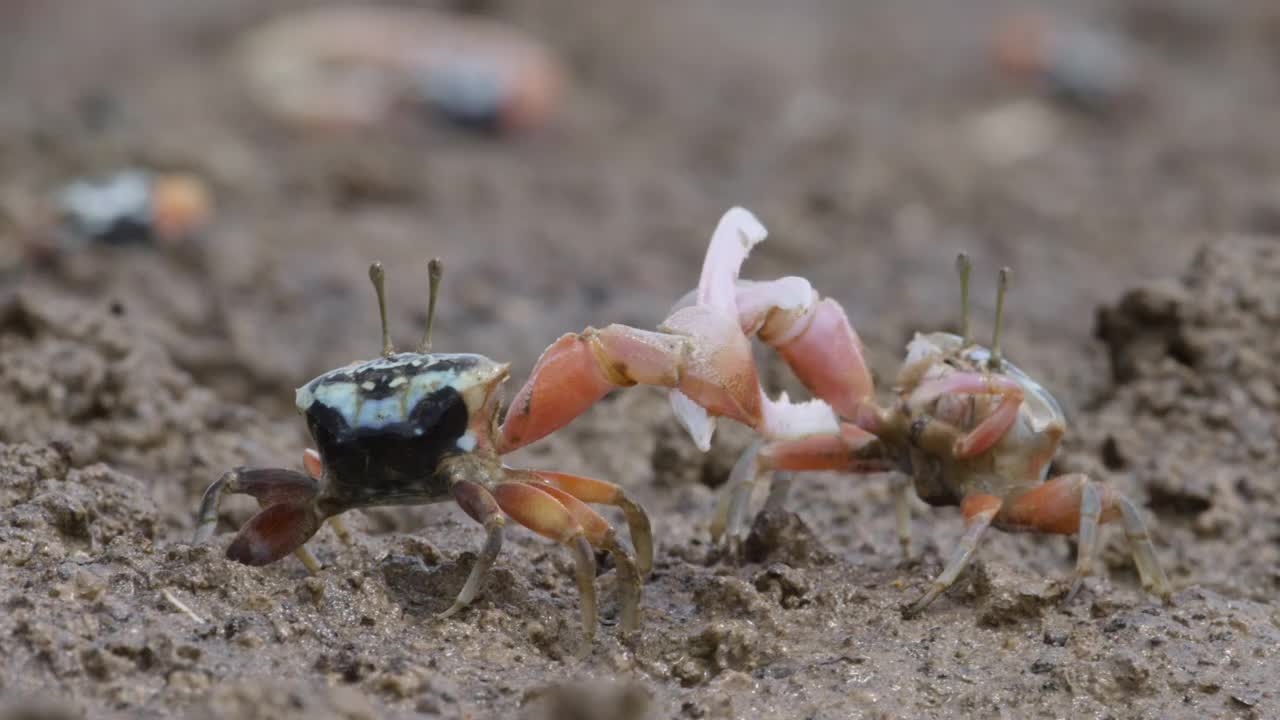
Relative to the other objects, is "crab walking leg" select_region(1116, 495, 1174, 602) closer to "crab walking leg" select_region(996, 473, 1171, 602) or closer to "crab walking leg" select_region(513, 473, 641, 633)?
"crab walking leg" select_region(996, 473, 1171, 602)

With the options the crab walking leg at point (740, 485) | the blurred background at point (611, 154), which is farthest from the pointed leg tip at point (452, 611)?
the blurred background at point (611, 154)

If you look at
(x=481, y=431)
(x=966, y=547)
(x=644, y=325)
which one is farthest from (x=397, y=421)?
(x=644, y=325)

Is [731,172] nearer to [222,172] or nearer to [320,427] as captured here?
[222,172]

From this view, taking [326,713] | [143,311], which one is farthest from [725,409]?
[143,311]

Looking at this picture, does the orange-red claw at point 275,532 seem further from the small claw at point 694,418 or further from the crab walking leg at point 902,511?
the crab walking leg at point 902,511

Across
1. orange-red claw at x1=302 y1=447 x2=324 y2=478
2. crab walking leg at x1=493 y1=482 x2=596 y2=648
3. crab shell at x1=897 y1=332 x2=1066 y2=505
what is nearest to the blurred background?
crab shell at x1=897 y1=332 x2=1066 y2=505

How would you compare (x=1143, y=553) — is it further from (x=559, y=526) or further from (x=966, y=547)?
(x=559, y=526)
